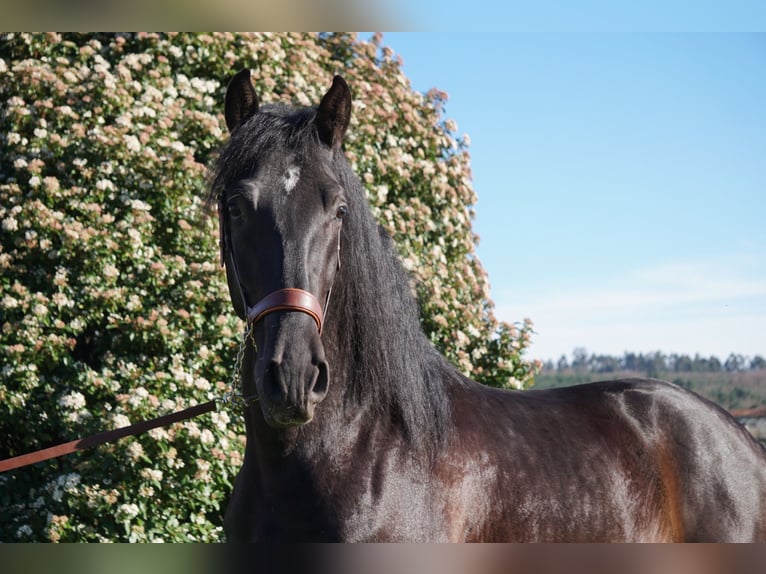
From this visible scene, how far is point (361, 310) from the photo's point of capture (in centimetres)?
249

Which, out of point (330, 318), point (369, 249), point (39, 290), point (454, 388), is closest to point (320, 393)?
point (330, 318)

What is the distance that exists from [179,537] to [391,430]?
2420mm

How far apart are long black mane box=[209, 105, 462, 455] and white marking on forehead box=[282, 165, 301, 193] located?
0.26 feet

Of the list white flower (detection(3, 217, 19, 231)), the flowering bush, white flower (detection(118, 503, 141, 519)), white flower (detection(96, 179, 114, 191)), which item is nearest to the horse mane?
the flowering bush

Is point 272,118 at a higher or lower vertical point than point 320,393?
higher

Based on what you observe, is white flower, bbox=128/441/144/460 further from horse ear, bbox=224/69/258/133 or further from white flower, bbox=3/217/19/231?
horse ear, bbox=224/69/258/133

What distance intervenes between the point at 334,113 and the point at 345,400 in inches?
37.1

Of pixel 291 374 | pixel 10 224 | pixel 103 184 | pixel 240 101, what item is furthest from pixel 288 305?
pixel 10 224

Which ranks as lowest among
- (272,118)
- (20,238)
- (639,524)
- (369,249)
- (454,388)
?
(639,524)

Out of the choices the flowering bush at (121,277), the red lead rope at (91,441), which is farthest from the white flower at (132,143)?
the red lead rope at (91,441)

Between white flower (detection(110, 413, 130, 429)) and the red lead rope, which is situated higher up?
white flower (detection(110, 413, 130, 429))

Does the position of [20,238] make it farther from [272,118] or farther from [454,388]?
[454,388]

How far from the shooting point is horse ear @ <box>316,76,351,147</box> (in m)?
2.55

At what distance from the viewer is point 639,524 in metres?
3.01
